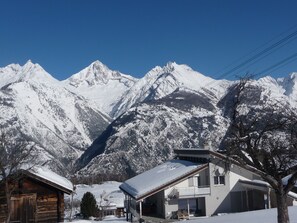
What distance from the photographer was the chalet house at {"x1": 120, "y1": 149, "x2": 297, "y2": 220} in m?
44.6

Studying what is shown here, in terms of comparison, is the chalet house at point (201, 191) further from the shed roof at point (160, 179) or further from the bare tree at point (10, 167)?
the bare tree at point (10, 167)

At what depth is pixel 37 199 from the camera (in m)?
30.6

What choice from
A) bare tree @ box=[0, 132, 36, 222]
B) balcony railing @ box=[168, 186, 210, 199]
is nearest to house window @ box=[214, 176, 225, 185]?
balcony railing @ box=[168, 186, 210, 199]

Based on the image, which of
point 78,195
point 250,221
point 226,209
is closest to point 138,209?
point 226,209

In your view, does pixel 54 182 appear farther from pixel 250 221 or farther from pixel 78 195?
pixel 78 195

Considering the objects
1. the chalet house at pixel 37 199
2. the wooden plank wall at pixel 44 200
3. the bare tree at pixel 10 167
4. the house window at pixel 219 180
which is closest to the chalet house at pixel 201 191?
the house window at pixel 219 180

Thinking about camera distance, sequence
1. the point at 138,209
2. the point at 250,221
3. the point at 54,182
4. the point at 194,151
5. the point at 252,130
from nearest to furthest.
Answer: the point at 252,130 → the point at 250,221 → the point at 54,182 → the point at 138,209 → the point at 194,151

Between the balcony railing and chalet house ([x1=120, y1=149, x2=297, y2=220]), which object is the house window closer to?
chalet house ([x1=120, y1=149, x2=297, y2=220])

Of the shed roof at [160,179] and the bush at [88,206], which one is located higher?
the shed roof at [160,179]

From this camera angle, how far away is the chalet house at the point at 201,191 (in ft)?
146

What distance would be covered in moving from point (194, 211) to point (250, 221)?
2285 cm

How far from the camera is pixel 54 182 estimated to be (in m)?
29.7

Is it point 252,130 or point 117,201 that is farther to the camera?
point 117,201

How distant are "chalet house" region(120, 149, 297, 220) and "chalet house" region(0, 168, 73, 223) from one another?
13582 millimetres
